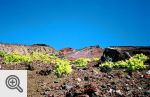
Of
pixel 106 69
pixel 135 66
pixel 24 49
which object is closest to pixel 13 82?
pixel 106 69

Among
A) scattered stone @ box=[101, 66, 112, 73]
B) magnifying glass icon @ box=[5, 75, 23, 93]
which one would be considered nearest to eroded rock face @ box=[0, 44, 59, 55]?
scattered stone @ box=[101, 66, 112, 73]

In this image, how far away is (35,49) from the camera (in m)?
57.8

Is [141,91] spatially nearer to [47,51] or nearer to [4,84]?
[4,84]

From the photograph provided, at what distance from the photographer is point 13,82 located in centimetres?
985

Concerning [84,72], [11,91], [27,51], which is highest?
[27,51]

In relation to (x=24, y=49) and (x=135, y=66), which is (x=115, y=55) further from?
(x=24, y=49)

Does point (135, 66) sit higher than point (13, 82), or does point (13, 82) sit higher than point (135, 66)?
point (135, 66)

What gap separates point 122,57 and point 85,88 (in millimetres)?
8983

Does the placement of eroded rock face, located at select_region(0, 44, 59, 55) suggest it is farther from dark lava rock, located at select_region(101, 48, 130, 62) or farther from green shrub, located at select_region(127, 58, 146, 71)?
green shrub, located at select_region(127, 58, 146, 71)

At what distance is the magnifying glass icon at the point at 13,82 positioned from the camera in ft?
32.0

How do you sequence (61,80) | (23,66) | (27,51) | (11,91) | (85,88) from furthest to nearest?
(27,51) → (23,66) → (61,80) → (85,88) → (11,91)

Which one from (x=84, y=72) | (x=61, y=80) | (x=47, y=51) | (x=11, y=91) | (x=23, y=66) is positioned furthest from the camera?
(x=47, y=51)

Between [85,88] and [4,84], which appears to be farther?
[85,88]

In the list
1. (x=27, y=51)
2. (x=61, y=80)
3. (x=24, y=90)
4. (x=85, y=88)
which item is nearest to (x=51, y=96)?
(x=85, y=88)
